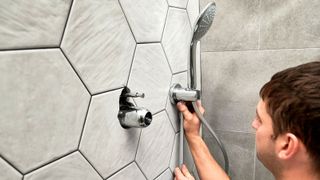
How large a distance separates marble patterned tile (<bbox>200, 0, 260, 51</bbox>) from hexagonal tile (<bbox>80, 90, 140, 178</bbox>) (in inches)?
19.8

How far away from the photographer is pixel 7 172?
13.3 inches

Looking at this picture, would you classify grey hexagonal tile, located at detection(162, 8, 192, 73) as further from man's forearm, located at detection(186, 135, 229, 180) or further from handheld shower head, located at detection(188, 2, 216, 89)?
man's forearm, located at detection(186, 135, 229, 180)

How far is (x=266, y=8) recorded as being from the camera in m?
0.85

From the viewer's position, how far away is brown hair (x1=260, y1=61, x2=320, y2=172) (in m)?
0.54

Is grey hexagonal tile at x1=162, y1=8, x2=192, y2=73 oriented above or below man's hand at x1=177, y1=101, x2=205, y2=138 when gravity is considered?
above

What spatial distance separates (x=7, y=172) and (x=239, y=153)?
78 centimetres

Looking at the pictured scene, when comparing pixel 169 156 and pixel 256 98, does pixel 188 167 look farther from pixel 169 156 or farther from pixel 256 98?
pixel 256 98

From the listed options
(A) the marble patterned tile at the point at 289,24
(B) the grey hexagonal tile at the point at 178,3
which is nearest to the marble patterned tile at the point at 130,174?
(B) the grey hexagonal tile at the point at 178,3

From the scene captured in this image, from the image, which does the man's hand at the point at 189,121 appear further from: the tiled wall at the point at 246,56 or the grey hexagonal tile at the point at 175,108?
the tiled wall at the point at 246,56

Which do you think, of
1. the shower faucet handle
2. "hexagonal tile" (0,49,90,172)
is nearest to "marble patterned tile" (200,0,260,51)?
the shower faucet handle

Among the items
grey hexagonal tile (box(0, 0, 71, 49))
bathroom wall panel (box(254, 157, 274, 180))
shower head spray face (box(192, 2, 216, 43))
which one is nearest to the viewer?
grey hexagonal tile (box(0, 0, 71, 49))

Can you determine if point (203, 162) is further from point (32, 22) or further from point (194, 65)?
point (32, 22)

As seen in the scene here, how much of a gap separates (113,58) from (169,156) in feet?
1.22

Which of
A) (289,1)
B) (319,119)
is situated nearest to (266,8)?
(289,1)
